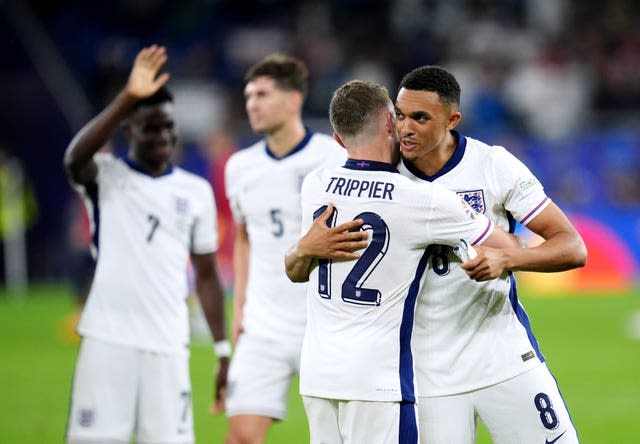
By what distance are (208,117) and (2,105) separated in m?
3.76

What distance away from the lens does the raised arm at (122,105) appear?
241 inches

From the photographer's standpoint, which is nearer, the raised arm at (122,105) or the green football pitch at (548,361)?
the raised arm at (122,105)

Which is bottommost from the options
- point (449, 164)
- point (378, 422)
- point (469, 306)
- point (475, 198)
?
point (378, 422)

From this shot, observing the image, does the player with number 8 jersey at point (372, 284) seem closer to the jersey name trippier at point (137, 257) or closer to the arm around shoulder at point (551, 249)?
the arm around shoulder at point (551, 249)

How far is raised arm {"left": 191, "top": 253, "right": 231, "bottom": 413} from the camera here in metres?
7.15

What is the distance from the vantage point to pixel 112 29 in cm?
2411

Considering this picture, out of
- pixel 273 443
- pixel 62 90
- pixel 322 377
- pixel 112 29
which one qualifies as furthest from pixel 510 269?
pixel 112 29

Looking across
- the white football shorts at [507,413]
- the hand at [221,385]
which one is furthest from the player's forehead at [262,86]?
the white football shorts at [507,413]

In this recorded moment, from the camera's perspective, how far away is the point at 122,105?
20.1ft

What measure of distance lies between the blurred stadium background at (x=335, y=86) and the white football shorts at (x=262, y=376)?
905 cm

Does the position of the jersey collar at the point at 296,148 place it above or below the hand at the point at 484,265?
above

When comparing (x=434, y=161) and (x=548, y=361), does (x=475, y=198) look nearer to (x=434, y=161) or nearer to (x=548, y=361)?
(x=434, y=161)

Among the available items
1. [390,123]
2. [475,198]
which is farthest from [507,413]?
[390,123]

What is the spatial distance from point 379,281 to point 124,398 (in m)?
1.97
